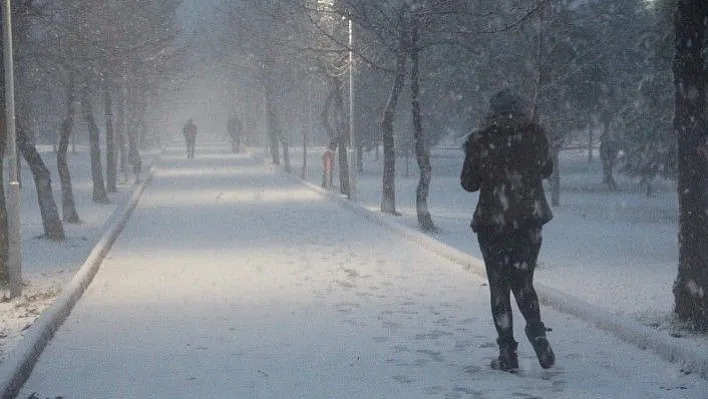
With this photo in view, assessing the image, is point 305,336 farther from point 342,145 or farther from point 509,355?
point 342,145

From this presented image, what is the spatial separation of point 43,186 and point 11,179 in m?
6.53

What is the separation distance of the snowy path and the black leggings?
1.50ft

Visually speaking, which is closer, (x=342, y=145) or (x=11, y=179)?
(x=11, y=179)

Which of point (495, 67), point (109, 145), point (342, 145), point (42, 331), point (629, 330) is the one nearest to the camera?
point (629, 330)

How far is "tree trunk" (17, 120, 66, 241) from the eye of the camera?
60.1ft

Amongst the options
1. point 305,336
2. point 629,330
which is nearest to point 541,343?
point 629,330

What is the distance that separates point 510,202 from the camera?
8.04m

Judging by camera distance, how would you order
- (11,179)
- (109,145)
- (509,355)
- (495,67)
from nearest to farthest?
(509,355) → (11,179) → (109,145) → (495,67)

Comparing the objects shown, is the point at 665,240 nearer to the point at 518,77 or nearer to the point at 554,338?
the point at 518,77

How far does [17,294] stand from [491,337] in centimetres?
583

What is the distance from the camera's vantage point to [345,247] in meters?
18.4

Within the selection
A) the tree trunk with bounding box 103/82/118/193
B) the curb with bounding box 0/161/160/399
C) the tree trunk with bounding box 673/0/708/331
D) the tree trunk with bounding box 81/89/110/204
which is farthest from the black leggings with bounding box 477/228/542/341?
the tree trunk with bounding box 103/82/118/193

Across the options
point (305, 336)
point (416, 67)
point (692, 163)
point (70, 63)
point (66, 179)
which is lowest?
point (305, 336)

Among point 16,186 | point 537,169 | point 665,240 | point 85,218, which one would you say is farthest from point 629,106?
point 537,169
